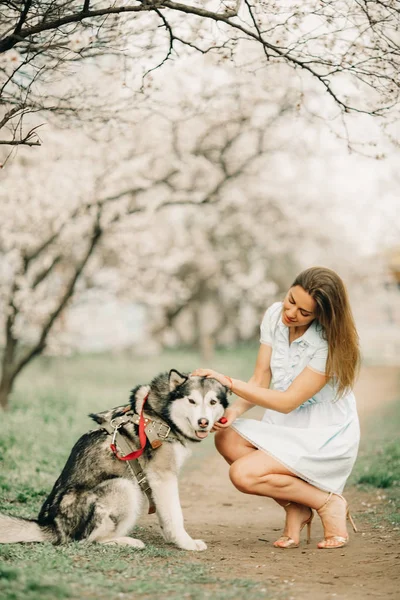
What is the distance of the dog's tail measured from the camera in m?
4.38

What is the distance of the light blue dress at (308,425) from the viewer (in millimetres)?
4723

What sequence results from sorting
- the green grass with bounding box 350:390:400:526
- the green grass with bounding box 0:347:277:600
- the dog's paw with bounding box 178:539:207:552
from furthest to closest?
the green grass with bounding box 350:390:400:526
the dog's paw with bounding box 178:539:207:552
the green grass with bounding box 0:347:277:600

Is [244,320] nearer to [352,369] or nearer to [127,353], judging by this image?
[127,353]

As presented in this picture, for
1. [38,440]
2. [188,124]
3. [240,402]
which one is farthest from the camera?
[188,124]

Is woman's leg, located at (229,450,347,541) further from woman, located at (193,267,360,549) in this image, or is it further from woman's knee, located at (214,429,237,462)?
woman's knee, located at (214,429,237,462)

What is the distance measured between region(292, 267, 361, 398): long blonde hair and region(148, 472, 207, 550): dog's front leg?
1377 mm

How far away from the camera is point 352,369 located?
4797 mm

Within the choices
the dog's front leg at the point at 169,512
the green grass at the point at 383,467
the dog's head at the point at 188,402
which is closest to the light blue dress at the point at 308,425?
the dog's head at the point at 188,402

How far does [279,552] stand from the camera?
4707 millimetres

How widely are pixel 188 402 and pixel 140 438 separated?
0.42 metres

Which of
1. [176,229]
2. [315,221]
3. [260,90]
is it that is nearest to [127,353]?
[176,229]

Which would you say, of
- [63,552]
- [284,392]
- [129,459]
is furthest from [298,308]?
[63,552]

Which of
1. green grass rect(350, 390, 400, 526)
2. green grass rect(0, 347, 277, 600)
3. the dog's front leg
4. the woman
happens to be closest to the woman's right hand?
the woman

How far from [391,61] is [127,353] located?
21241mm
